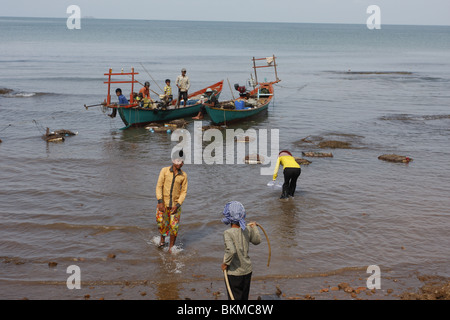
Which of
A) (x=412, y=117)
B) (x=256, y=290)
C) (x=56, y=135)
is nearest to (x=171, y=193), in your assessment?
(x=256, y=290)

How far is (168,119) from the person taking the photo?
66.5ft

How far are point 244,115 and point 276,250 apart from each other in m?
12.8

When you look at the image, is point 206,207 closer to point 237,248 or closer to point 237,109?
point 237,248

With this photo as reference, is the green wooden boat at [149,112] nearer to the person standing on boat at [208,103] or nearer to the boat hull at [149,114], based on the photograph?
the boat hull at [149,114]

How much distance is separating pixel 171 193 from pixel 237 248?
2522 millimetres

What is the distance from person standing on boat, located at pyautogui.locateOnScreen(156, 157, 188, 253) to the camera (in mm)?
7426

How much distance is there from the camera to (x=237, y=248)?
5.18 metres

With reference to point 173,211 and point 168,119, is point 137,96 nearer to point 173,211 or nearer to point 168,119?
point 168,119

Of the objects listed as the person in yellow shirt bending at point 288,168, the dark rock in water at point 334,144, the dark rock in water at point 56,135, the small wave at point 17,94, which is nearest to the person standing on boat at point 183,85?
the dark rock in water at point 56,135

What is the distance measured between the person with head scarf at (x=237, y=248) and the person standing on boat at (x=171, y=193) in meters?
2.28

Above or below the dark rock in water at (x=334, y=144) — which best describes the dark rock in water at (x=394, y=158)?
below

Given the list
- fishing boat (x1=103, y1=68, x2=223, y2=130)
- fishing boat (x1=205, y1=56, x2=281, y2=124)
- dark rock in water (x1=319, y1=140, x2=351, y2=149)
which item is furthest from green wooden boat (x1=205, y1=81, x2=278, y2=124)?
dark rock in water (x1=319, y1=140, x2=351, y2=149)

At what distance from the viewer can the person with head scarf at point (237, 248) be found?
5137mm

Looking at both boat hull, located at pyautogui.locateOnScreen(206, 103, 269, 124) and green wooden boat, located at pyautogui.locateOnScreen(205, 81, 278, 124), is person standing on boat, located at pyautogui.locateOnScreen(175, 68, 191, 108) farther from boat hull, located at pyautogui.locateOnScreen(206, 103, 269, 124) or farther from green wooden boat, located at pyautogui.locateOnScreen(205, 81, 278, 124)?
boat hull, located at pyautogui.locateOnScreen(206, 103, 269, 124)
